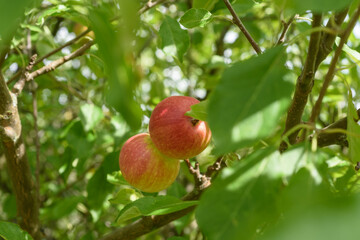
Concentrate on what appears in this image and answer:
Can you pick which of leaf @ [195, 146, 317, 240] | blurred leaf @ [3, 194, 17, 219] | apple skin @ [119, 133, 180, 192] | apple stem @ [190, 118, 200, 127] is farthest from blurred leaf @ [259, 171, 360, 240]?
blurred leaf @ [3, 194, 17, 219]

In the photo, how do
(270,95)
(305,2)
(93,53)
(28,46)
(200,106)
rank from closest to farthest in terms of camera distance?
(305,2), (270,95), (200,106), (93,53), (28,46)

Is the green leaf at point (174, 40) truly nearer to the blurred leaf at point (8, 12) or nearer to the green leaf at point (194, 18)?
the green leaf at point (194, 18)

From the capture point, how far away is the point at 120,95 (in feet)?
1.38

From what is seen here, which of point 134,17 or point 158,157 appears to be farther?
point 158,157

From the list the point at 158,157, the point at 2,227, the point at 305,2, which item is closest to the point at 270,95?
the point at 305,2

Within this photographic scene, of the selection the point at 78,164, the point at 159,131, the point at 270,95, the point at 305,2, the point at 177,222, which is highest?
the point at 305,2

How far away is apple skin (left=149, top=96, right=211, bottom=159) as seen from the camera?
133 cm

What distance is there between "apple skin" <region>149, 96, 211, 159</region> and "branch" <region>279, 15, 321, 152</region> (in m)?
0.31

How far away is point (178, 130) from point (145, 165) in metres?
0.21

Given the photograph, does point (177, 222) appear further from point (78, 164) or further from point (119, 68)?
point (119, 68)

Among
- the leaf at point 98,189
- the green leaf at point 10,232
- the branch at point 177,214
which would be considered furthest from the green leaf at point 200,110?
the leaf at point 98,189

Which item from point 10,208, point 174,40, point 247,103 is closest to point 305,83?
point 247,103

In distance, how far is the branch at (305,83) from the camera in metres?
0.89

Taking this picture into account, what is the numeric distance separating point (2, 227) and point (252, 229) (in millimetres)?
876
